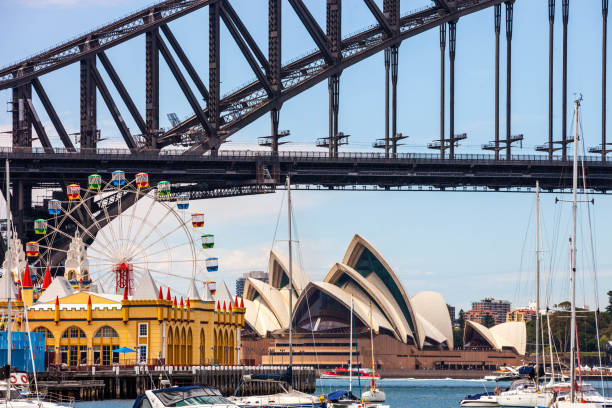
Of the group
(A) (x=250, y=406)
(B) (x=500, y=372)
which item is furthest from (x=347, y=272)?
(A) (x=250, y=406)

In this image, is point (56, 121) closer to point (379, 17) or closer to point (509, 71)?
point (379, 17)

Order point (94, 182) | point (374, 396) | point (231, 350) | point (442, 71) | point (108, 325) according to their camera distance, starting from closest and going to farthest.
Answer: point (374, 396) → point (108, 325) → point (94, 182) → point (231, 350) → point (442, 71)

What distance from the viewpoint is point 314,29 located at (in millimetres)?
99438

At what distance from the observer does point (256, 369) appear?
8056 centimetres

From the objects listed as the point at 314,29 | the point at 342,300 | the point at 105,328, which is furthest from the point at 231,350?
the point at 342,300

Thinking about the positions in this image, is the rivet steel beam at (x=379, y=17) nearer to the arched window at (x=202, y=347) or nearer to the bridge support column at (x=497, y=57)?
the bridge support column at (x=497, y=57)

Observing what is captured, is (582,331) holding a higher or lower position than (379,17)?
lower

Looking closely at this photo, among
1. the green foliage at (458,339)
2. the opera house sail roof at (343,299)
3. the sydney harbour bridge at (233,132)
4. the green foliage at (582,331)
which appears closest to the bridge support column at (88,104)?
the sydney harbour bridge at (233,132)

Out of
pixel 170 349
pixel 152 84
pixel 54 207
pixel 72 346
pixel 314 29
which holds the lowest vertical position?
pixel 170 349

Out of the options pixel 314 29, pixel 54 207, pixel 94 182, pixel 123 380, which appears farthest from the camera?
pixel 314 29

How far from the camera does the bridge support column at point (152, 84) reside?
95312 millimetres

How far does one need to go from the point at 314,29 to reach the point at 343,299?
47.1 m

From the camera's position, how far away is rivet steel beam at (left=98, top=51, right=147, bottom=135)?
9344 cm

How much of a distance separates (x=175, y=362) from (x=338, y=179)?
27.1 meters
